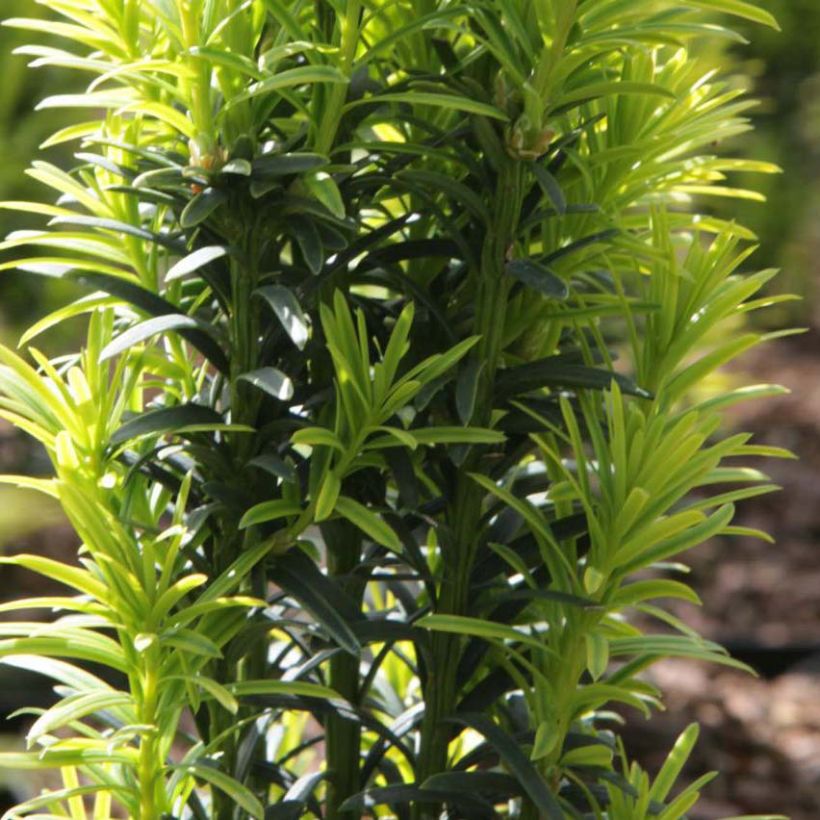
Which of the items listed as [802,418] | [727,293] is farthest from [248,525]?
[802,418]

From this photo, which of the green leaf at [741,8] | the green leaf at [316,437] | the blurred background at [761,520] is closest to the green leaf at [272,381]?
the green leaf at [316,437]

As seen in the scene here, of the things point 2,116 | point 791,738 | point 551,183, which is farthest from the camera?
point 791,738

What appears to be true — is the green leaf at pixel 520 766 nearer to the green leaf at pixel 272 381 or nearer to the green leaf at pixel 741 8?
the green leaf at pixel 272 381

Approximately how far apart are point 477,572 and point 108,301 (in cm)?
Answer: 26

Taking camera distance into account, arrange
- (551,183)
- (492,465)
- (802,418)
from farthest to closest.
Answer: (802,418) → (492,465) → (551,183)

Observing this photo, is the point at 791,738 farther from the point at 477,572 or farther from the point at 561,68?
the point at 561,68

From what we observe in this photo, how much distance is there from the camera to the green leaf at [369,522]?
63cm

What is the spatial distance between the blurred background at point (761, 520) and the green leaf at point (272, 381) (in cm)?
102

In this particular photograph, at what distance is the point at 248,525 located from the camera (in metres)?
0.63

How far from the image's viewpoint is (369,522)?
64 centimetres

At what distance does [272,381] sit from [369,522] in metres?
0.08

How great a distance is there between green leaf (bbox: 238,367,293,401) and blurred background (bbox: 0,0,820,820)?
1017 mm

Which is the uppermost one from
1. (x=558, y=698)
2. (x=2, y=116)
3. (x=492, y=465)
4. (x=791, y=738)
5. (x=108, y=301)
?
(x=2, y=116)

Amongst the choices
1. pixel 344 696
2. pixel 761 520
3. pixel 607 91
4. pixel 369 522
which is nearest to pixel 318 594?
pixel 369 522
